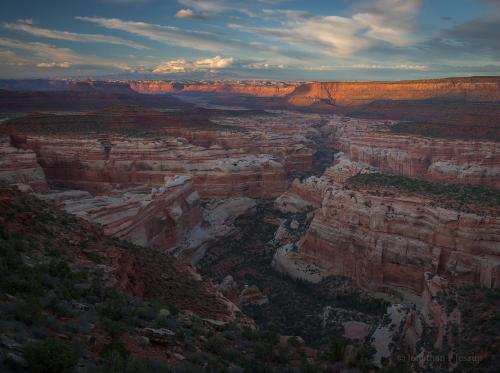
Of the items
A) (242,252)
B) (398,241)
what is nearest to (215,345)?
(398,241)

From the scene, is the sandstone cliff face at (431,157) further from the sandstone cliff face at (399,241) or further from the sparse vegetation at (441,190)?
the sandstone cliff face at (399,241)

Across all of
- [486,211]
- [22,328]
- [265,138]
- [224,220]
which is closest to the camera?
[22,328]

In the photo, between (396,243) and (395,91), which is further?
(395,91)

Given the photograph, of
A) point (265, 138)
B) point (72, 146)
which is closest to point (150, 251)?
point (72, 146)

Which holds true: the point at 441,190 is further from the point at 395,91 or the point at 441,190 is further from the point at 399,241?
the point at 395,91

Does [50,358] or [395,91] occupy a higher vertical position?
[395,91]

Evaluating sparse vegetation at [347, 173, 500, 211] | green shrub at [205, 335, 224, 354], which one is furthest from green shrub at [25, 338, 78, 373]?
sparse vegetation at [347, 173, 500, 211]

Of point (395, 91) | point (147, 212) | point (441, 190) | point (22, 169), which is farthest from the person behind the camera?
point (395, 91)

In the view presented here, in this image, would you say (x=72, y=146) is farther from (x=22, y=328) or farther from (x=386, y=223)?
(x=22, y=328)
